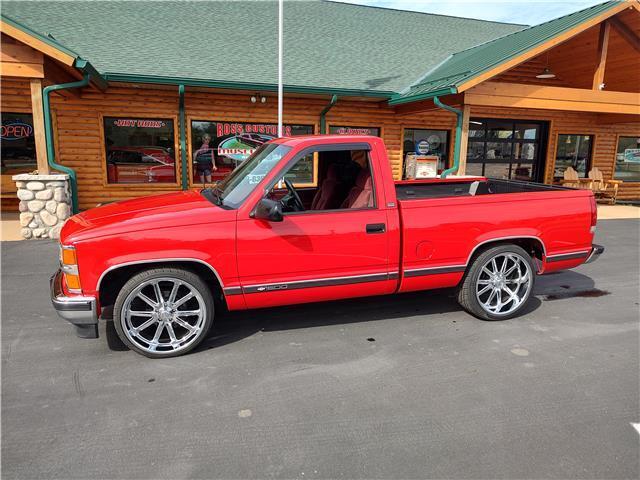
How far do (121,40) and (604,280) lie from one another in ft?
42.3

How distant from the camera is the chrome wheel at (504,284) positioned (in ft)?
16.0

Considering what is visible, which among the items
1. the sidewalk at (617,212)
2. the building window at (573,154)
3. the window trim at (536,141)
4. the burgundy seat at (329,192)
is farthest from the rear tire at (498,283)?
the building window at (573,154)

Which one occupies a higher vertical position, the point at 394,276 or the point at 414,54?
the point at 414,54

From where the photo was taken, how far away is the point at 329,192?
5.06 metres

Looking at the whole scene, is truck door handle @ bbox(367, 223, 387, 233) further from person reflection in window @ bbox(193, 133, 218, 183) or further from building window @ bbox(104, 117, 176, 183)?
building window @ bbox(104, 117, 176, 183)

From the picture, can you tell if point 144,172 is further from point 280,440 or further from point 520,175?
point 520,175

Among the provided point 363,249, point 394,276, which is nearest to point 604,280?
point 394,276

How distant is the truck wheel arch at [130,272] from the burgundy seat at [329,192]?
1508 mm

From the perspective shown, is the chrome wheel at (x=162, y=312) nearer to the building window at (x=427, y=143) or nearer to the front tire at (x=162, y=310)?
the front tire at (x=162, y=310)

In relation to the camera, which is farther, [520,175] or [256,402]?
[520,175]

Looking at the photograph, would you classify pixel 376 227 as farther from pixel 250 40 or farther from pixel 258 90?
pixel 250 40

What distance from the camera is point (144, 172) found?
1253 cm

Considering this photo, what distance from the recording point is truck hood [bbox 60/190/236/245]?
3730 mm

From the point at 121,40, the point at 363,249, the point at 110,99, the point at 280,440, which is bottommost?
the point at 280,440
